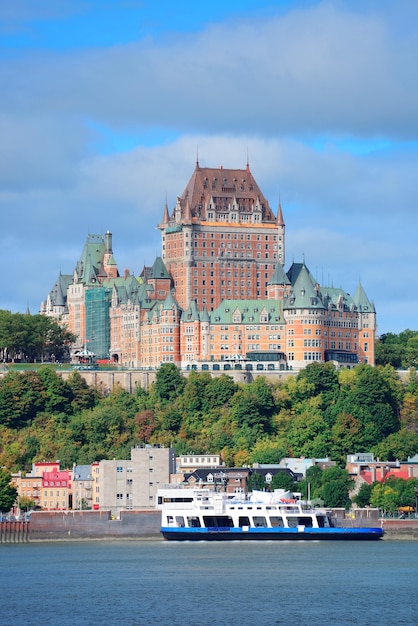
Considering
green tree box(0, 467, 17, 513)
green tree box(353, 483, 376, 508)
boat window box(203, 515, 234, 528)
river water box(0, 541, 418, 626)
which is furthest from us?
green tree box(0, 467, 17, 513)

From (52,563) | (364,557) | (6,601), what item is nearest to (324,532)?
(364,557)

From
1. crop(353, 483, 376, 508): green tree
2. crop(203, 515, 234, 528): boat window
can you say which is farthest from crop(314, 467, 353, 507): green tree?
crop(203, 515, 234, 528): boat window

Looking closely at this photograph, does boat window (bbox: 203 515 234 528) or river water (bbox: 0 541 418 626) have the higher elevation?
boat window (bbox: 203 515 234 528)

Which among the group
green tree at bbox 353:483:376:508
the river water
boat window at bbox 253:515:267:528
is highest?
green tree at bbox 353:483:376:508

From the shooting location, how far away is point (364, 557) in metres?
160

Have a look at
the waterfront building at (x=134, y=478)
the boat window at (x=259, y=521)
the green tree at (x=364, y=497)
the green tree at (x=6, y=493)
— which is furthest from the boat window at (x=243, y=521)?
the green tree at (x=6, y=493)

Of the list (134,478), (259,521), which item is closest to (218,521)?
(259,521)

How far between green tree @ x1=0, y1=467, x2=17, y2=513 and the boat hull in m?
19.9

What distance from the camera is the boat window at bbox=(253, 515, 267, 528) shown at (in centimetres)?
18225

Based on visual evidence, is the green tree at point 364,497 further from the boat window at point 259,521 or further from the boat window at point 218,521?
the boat window at point 218,521

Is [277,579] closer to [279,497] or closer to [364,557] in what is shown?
[364,557]

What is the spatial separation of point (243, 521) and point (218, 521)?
221 centimetres

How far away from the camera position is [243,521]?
183 meters

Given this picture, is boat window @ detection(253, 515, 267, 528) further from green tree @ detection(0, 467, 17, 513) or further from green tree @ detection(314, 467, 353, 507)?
green tree @ detection(0, 467, 17, 513)
